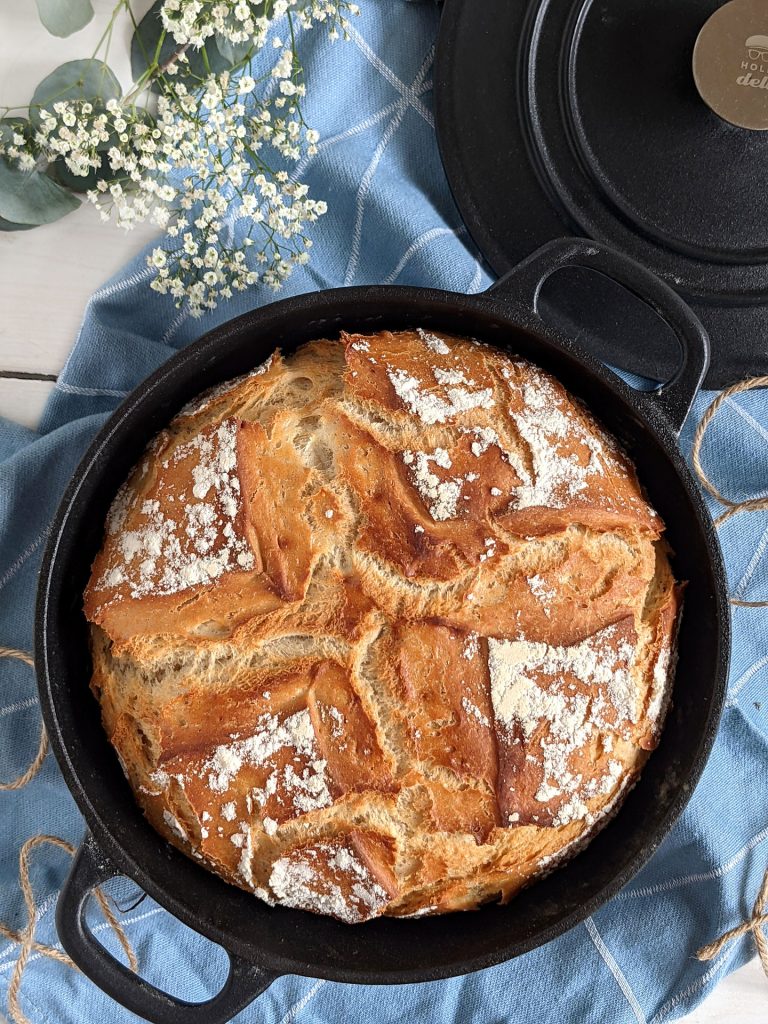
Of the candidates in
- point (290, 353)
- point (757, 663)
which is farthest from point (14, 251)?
point (757, 663)

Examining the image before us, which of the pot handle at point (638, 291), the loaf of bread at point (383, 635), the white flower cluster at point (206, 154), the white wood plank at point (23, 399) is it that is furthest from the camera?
the white wood plank at point (23, 399)

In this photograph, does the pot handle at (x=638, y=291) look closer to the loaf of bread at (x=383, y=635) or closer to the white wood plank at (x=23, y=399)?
the loaf of bread at (x=383, y=635)

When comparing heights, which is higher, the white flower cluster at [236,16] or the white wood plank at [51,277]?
the white flower cluster at [236,16]

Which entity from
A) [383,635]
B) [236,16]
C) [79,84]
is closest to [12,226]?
[79,84]

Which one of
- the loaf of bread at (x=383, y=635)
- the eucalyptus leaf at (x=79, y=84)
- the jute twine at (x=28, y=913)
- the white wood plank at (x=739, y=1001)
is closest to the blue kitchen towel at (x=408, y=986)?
the jute twine at (x=28, y=913)

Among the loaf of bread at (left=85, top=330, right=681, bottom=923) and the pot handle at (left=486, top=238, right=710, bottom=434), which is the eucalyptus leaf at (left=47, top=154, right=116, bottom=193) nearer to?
the loaf of bread at (left=85, top=330, right=681, bottom=923)

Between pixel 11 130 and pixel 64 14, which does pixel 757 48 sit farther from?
pixel 11 130
